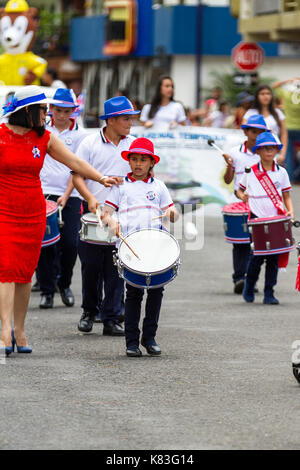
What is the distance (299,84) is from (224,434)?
15611mm

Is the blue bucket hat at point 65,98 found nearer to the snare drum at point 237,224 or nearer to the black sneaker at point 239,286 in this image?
the snare drum at point 237,224

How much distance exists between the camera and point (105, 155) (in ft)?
34.6

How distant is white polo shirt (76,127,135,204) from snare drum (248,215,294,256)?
209cm

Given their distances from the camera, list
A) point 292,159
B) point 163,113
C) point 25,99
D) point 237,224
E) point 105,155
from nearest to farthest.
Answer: point 25,99, point 105,155, point 237,224, point 163,113, point 292,159

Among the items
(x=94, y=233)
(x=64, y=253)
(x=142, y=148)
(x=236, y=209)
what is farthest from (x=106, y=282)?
(x=236, y=209)

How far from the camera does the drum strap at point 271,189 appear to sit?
12.5m

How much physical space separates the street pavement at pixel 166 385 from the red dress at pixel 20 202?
0.68 metres

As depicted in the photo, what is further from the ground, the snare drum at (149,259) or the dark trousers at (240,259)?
the snare drum at (149,259)

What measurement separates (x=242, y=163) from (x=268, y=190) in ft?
3.43

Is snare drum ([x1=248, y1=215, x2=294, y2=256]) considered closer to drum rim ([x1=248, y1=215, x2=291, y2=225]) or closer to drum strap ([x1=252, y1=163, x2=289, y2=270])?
drum rim ([x1=248, y1=215, x2=291, y2=225])

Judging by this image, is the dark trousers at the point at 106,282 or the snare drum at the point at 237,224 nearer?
the dark trousers at the point at 106,282

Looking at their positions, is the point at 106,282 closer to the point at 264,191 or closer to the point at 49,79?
the point at 264,191

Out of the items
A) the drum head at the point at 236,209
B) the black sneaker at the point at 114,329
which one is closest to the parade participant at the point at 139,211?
the black sneaker at the point at 114,329

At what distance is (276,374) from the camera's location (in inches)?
343
